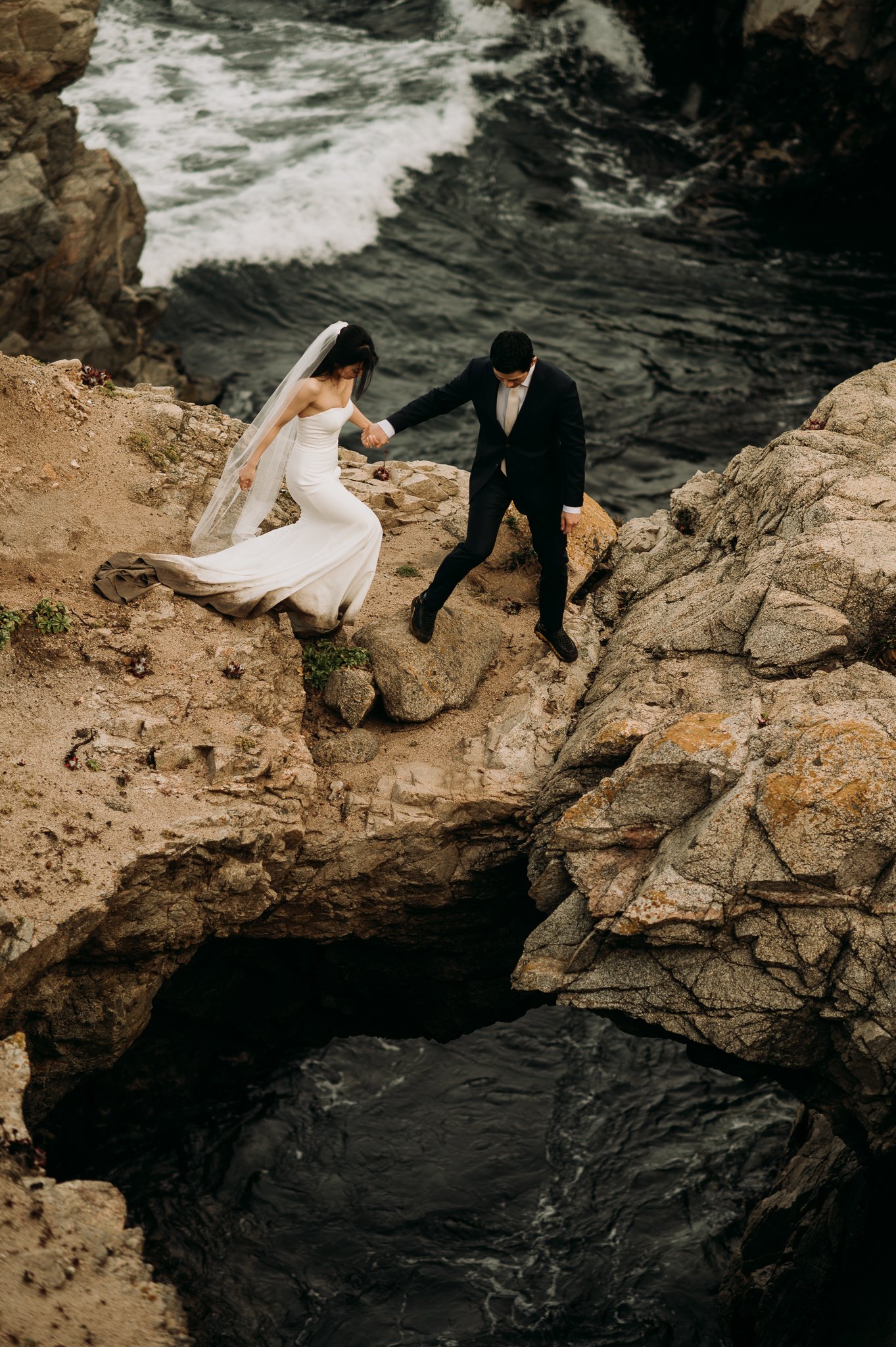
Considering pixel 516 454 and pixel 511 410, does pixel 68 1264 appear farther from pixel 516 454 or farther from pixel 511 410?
pixel 511 410

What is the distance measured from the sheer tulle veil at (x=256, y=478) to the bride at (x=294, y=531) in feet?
0.03

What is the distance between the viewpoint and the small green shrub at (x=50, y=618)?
8.77 metres

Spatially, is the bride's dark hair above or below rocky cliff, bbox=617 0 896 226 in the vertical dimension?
below

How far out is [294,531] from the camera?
9.69 m

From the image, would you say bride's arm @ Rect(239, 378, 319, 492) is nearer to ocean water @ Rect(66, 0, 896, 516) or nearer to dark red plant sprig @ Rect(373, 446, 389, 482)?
dark red plant sprig @ Rect(373, 446, 389, 482)

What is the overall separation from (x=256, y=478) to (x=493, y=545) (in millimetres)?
2012

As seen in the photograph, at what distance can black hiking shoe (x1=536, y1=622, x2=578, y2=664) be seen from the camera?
9.91m

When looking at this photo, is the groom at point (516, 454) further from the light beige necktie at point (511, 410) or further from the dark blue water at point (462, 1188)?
the dark blue water at point (462, 1188)

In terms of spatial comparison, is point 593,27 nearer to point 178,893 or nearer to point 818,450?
point 818,450

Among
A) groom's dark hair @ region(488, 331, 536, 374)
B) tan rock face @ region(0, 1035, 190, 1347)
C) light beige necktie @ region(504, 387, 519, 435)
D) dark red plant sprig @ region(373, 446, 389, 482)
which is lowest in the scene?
tan rock face @ region(0, 1035, 190, 1347)

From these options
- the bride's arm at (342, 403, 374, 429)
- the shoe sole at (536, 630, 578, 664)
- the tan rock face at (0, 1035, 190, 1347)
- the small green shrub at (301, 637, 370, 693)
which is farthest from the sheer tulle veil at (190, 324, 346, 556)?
the tan rock face at (0, 1035, 190, 1347)

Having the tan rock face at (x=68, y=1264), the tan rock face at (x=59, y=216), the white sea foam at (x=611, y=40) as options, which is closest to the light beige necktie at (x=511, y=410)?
the tan rock face at (x=68, y=1264)

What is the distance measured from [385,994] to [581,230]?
1797cm

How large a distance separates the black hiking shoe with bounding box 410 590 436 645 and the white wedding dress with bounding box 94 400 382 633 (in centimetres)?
50
